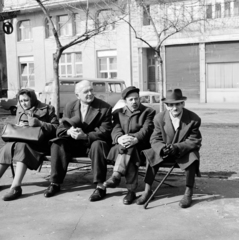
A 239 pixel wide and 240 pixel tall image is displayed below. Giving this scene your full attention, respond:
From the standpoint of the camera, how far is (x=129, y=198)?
15.4 feet

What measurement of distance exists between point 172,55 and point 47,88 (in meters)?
10.5

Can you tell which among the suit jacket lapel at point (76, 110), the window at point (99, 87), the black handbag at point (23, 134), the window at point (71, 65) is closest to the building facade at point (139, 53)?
the window at point (71, 65)

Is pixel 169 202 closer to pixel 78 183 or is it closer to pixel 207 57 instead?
pixel 78 183

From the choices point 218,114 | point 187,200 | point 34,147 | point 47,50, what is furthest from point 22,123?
point 47,50

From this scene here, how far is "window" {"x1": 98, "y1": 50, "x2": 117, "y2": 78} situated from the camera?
97.9ft

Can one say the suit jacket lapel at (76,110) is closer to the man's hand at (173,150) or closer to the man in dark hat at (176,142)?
the man in dark hat at (176,142)

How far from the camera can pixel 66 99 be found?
20562mm

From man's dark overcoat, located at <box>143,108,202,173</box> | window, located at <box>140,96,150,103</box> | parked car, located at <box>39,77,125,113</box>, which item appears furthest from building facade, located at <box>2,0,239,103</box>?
man's dark overcoat, located at <box>143,108,202,173</box>

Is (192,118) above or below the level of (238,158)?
above

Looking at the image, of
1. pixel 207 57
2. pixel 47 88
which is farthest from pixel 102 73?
pixel 47 88

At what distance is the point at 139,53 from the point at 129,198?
24617 millimetres

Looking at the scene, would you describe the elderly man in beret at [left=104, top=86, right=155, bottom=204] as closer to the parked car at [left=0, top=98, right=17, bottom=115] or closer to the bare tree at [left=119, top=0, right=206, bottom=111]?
the bare tree at [left=119, top=0, right=206, bottom=111]

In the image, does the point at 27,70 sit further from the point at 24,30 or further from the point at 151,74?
the point at 151,74

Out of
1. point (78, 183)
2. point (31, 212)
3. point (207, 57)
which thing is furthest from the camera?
point (207, 57)
